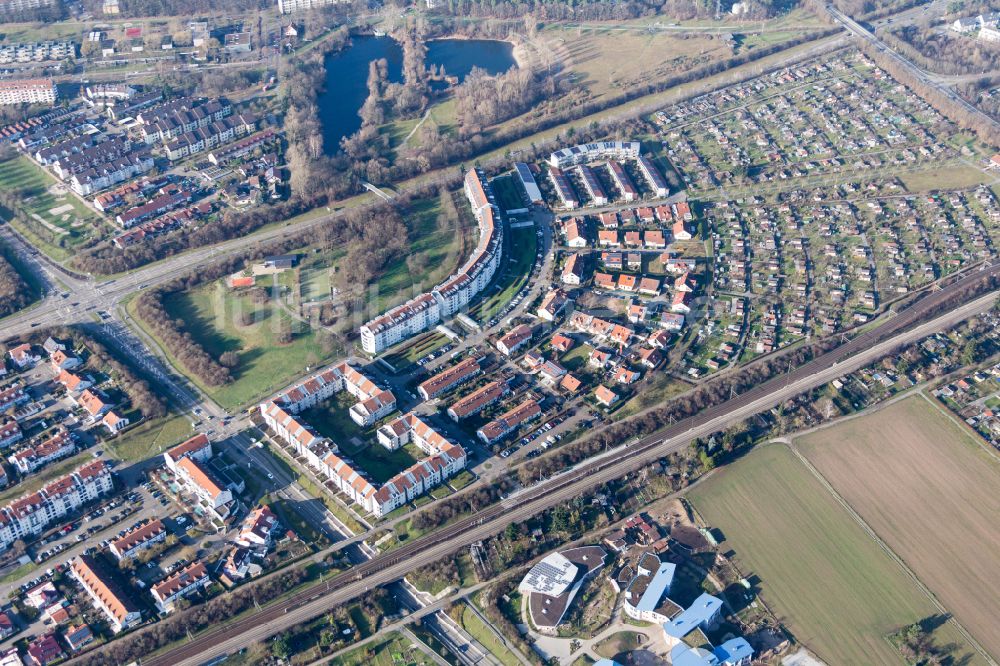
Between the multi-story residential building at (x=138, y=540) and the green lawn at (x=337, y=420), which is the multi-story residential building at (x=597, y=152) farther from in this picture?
the multi-story residential building at (x=138, y=540)

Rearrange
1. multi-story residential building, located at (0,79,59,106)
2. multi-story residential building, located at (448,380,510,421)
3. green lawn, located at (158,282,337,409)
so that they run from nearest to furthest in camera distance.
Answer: multi-story residential building, located at (448,380,510,421), green lawn, located at (158,282,337,409), multi-story residential building, located at (0,79,59,106)

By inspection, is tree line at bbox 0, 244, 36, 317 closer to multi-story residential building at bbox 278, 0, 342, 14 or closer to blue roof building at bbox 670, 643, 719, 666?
blue roof building at bbox 670, 643, 719, 666

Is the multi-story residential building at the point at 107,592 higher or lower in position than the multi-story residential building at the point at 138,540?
lower

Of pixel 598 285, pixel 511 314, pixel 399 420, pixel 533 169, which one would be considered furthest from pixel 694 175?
pixel 399 420

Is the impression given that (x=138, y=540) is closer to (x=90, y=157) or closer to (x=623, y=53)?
(x=90, y=157)

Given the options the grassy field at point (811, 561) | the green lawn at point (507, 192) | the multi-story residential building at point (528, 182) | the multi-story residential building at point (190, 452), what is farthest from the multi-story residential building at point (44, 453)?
the multi-story residential building at point (528, 182)

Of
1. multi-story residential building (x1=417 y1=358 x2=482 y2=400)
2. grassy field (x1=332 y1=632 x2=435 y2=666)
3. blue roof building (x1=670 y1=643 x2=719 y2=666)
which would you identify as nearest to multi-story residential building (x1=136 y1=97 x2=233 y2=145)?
multi-story residential building (x1=417 y1=358 x2=482 y2=400)
